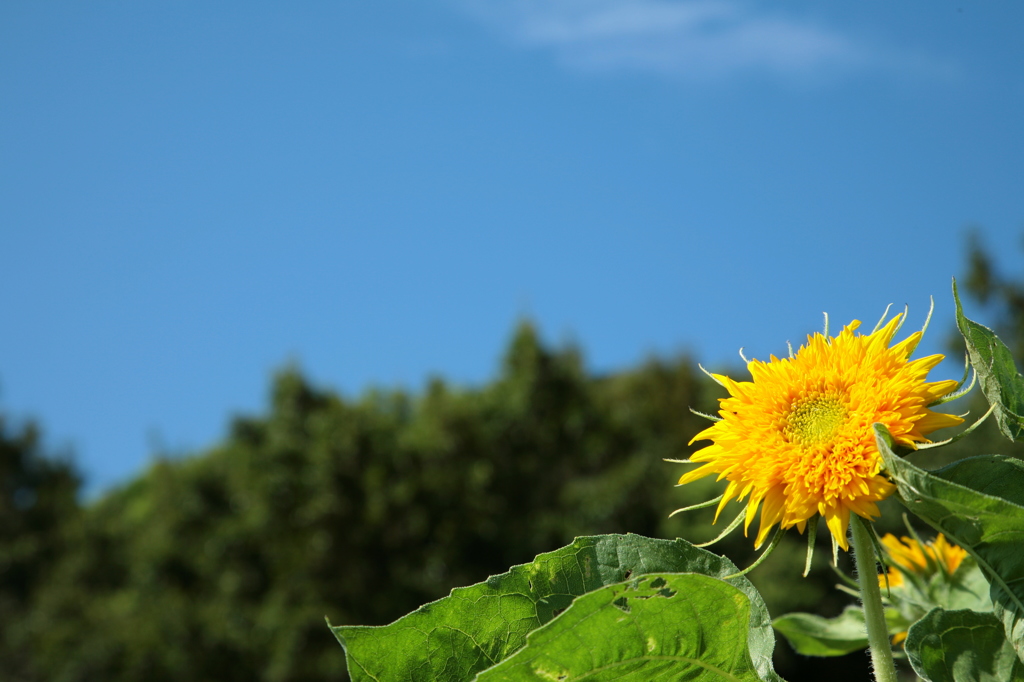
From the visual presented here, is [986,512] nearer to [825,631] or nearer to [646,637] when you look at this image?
[646,637]

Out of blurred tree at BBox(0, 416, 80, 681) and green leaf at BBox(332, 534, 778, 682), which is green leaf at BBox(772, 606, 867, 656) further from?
blurred tree at BBox(0, 416, 80, 681)

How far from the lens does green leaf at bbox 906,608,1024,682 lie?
1062mm

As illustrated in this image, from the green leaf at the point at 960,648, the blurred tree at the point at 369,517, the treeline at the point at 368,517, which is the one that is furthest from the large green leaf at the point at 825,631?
the treeline at the point at 368,517

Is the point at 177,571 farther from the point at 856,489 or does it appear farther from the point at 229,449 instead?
the point at 856,489

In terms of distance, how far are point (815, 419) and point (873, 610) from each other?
255mm

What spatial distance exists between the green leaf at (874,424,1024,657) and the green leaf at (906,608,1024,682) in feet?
0.12

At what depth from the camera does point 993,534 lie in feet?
3.18

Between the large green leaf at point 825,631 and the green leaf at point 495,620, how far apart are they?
0.57 m

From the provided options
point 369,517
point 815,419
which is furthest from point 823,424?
point 369,517

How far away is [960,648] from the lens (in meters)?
1.07

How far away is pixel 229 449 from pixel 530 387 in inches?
294

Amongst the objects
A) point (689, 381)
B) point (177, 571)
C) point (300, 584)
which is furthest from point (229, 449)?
point (689, 381)

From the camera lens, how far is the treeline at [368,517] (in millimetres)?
17734

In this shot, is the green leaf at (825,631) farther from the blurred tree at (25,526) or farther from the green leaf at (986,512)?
the blurred tree at (25,526)
